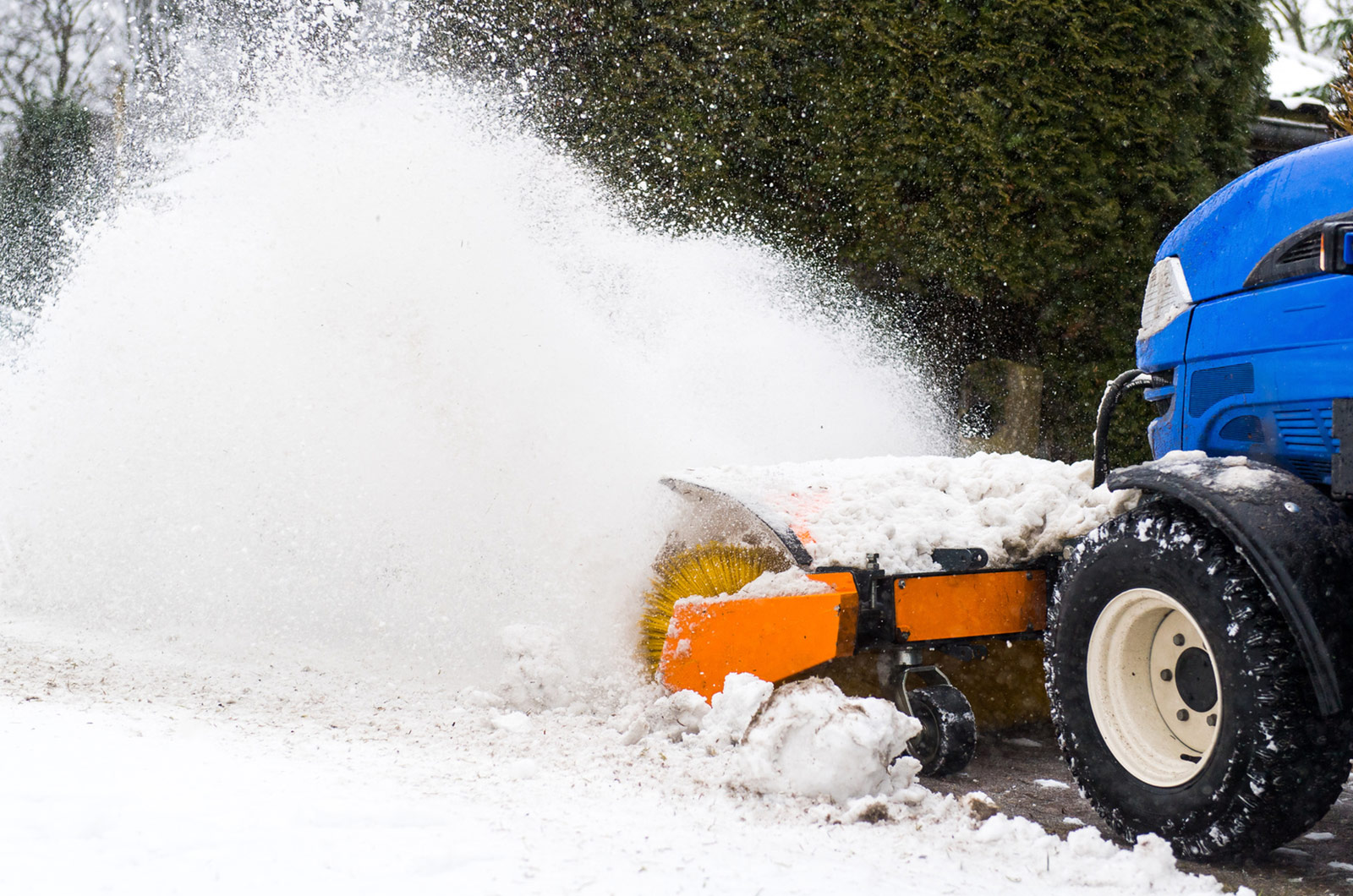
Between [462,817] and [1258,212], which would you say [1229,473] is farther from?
[462,817]

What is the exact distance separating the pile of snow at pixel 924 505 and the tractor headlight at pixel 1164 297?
1.56ft

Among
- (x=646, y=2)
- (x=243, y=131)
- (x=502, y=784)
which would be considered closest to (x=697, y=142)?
(x=646, y=2)

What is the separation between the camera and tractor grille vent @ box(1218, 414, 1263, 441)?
2.53 meters

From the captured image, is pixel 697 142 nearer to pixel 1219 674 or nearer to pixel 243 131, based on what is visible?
pixel 243 131

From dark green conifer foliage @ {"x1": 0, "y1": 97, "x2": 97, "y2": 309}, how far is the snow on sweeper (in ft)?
30.5

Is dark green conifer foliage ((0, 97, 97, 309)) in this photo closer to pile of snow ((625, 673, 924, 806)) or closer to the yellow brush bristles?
the yellow brush bristles

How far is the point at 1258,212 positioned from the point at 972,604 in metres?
1.22

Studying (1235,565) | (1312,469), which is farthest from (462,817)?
(1312,469)

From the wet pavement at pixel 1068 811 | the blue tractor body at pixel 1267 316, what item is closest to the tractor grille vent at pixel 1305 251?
the blue tractor body at pixel 1267 316

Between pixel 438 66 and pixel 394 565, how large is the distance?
362 cm

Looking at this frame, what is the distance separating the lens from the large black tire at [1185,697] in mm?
2113

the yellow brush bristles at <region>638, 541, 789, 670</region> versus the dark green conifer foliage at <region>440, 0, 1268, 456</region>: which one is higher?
the dark green conifer foliage at <region>440, 0, 1268, 456</region>

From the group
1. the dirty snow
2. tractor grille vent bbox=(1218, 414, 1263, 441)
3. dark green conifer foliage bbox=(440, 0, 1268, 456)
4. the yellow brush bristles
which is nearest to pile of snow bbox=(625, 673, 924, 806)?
the yellow brush bristles

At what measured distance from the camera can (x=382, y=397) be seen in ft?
16.3
